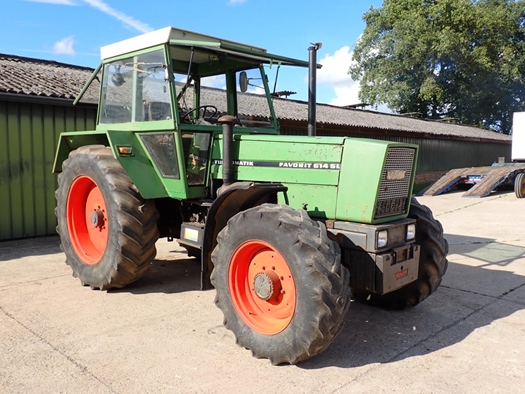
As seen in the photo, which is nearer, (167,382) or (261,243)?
(167,382)

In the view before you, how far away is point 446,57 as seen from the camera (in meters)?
30.1

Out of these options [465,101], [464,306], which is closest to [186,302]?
[464,306]

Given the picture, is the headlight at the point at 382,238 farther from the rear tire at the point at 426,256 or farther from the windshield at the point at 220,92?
the windshield at the point at 220,92

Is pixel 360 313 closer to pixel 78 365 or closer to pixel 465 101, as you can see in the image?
pixel 78 365

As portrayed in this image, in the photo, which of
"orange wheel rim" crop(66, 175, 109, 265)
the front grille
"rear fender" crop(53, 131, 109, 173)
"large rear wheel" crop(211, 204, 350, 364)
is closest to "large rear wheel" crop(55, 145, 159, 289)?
"orange wheel rim" crop(66, 175, 109, 265)

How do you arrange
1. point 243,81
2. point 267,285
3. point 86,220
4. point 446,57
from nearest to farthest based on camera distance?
point 267,285 → point 243,81 → point 86,220 → point 446,57

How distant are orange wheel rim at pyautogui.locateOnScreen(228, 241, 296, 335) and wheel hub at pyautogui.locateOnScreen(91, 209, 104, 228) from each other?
7.12 ft

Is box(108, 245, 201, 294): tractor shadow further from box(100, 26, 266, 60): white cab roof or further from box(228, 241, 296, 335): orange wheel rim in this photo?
box(100, 26, 266, 60): white cab roof

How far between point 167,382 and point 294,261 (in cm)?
119

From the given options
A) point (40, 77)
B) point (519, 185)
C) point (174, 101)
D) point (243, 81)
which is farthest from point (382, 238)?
point (519, 185)

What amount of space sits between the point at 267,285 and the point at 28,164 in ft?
19.6

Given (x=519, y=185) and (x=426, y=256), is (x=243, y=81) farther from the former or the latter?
(x=519, y=185)

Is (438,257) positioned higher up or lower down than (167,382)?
higher up

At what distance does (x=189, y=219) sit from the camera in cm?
514
